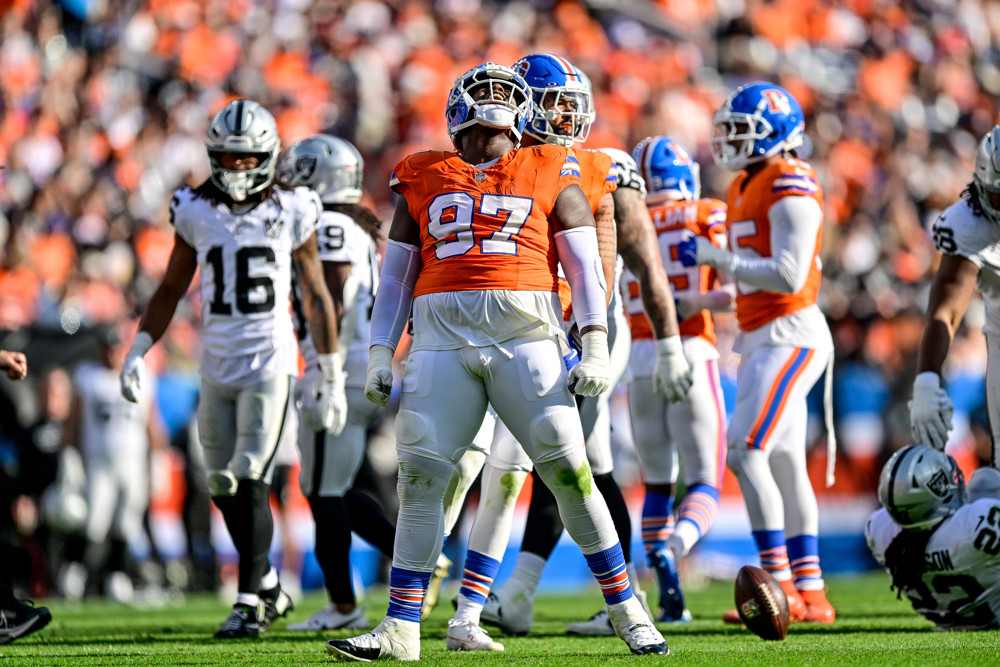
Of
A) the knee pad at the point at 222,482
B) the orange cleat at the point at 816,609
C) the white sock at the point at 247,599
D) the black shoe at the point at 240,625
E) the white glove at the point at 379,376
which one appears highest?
the white glove at the point at 379,376

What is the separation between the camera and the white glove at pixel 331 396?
6.16 meters

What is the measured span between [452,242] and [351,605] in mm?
2497

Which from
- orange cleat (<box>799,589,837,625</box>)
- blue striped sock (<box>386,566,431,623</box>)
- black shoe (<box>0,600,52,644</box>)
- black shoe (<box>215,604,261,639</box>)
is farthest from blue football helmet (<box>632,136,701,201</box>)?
black shoe (<box>0,600,52,644</box>)

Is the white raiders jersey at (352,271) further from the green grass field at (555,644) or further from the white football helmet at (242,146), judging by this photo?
the green grass field at (555,644)

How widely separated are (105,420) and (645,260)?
18.6 ft

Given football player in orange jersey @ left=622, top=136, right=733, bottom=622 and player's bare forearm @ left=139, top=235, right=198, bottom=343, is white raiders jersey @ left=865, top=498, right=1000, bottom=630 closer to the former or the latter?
football player in orange jersey @ left=622, top=136, right=733, bottom=622

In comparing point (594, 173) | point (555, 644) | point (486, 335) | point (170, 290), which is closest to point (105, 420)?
point (170, 290)

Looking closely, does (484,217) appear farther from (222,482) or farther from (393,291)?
(222,482)

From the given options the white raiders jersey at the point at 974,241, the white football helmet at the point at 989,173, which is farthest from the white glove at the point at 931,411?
the white football helmet at the point at 989,173

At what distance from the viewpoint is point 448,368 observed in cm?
450

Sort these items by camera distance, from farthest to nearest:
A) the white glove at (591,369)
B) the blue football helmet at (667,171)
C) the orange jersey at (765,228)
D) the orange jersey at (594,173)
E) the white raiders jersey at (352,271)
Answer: the blue football helmet at (667,171)
the white raiders jersey at (352,271)
the orange jersey at (765,228)
the orange jersey at (594,173)
the white glove at (591,369)

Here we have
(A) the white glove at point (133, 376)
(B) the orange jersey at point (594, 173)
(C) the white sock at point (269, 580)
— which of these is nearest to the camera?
(B) the orange jersey at point (594, 173)

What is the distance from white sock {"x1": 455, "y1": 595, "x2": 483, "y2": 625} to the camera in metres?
5.32

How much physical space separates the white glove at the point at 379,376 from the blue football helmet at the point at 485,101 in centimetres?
81
